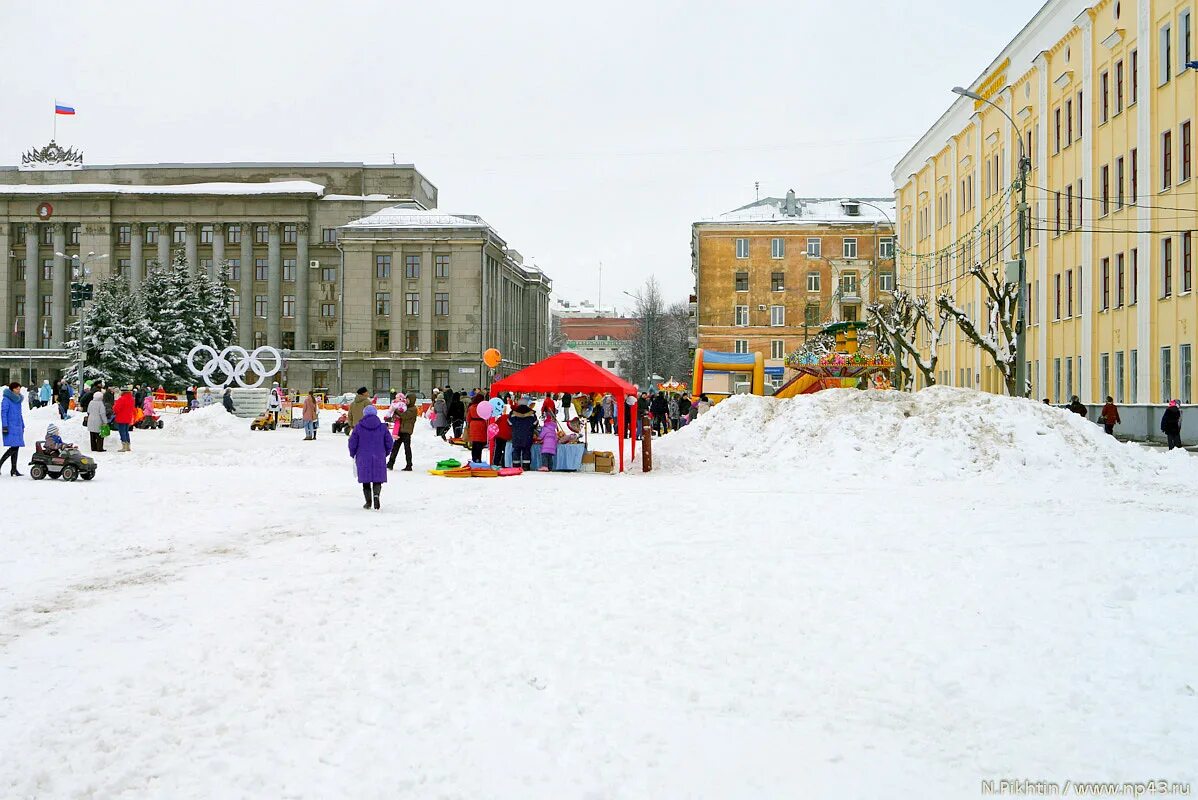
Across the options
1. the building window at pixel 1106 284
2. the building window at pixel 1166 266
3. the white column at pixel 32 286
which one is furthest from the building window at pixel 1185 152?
the white column at pixel 32 286

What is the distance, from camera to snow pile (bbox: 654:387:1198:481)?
20.4 meters

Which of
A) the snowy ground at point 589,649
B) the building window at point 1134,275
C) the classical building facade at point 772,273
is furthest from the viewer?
the classical building facade at point 772,273

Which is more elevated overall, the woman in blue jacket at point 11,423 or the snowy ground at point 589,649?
the woman in blue jacket at point 11,423

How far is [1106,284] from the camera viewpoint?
34.9 metres

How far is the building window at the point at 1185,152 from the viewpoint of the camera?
96.0 ft

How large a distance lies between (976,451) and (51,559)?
1678cm

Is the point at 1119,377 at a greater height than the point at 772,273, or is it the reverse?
the point at 772,273

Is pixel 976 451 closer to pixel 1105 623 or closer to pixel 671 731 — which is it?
pixel 1105 623

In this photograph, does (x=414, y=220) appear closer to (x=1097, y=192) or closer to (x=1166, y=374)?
(x=1097, y=192)

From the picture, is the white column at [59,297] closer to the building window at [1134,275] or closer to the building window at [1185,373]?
the building window at [1134,275]

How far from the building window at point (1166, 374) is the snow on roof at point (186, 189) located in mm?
74878

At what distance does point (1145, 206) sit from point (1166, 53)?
437cm

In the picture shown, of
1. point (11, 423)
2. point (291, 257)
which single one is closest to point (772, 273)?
point (291, 257)

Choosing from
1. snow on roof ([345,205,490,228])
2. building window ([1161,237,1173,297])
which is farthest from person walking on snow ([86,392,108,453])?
snow on roof ([345,205,490,228])
